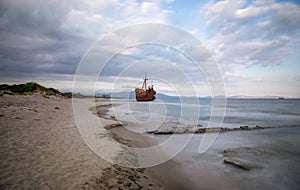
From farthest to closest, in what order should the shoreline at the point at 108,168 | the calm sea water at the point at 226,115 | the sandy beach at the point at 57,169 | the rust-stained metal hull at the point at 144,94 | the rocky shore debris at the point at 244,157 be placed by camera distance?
1. the rust-stained metal hull at the point at 144,94
2. the calm sea water at the point at 226,115
3. the rocky shore debris at the point at 244,157
4. the shoreline at the point at 108,168
5. the sandy beach at the point at 57,169

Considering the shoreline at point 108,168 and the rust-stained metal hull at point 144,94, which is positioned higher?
the rust-stained metal hull at point 144,94

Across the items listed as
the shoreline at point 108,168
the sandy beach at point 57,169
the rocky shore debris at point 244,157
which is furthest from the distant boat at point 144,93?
the sandy beach at point 57,169

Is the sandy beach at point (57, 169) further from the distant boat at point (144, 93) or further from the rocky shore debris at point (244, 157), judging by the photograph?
the distant boat at point (144, 93)

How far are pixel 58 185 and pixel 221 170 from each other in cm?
552

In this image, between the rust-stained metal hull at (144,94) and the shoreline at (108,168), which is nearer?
the shoreline at (108,168)

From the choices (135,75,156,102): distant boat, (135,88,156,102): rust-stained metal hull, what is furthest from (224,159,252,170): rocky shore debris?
(135,88,156,102): rust-stained metal hull

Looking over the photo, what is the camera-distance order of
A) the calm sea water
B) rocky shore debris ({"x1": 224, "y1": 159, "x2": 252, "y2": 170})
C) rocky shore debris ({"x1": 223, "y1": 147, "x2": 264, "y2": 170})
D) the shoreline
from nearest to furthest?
the shoreline, rocky shore debris ({"x1": 224, "y1": 159, "x2": 252, "y2": 170}), rocky shore debris ({"x1": 223, "y1": 147, "x2": 264, "y2": 170}), the calm sea water

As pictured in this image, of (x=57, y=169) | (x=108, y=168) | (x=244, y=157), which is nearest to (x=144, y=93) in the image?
(x=244, y=157)

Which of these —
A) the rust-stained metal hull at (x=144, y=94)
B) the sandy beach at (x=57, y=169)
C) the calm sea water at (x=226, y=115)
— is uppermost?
the rust-stained metal hull at (x=144, y=94)

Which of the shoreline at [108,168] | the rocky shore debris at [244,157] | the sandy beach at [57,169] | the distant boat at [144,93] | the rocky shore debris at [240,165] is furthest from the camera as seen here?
the distant boat at [144,93]

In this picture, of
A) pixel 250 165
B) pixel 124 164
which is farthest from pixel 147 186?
pixel 250 165

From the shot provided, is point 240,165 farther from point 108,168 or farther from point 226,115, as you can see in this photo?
point 226,115

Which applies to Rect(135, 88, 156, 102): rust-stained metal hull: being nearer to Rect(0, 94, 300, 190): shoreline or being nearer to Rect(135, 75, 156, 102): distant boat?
Rect(135, 75, 156, 102): distant boat

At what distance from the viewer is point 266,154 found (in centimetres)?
814
